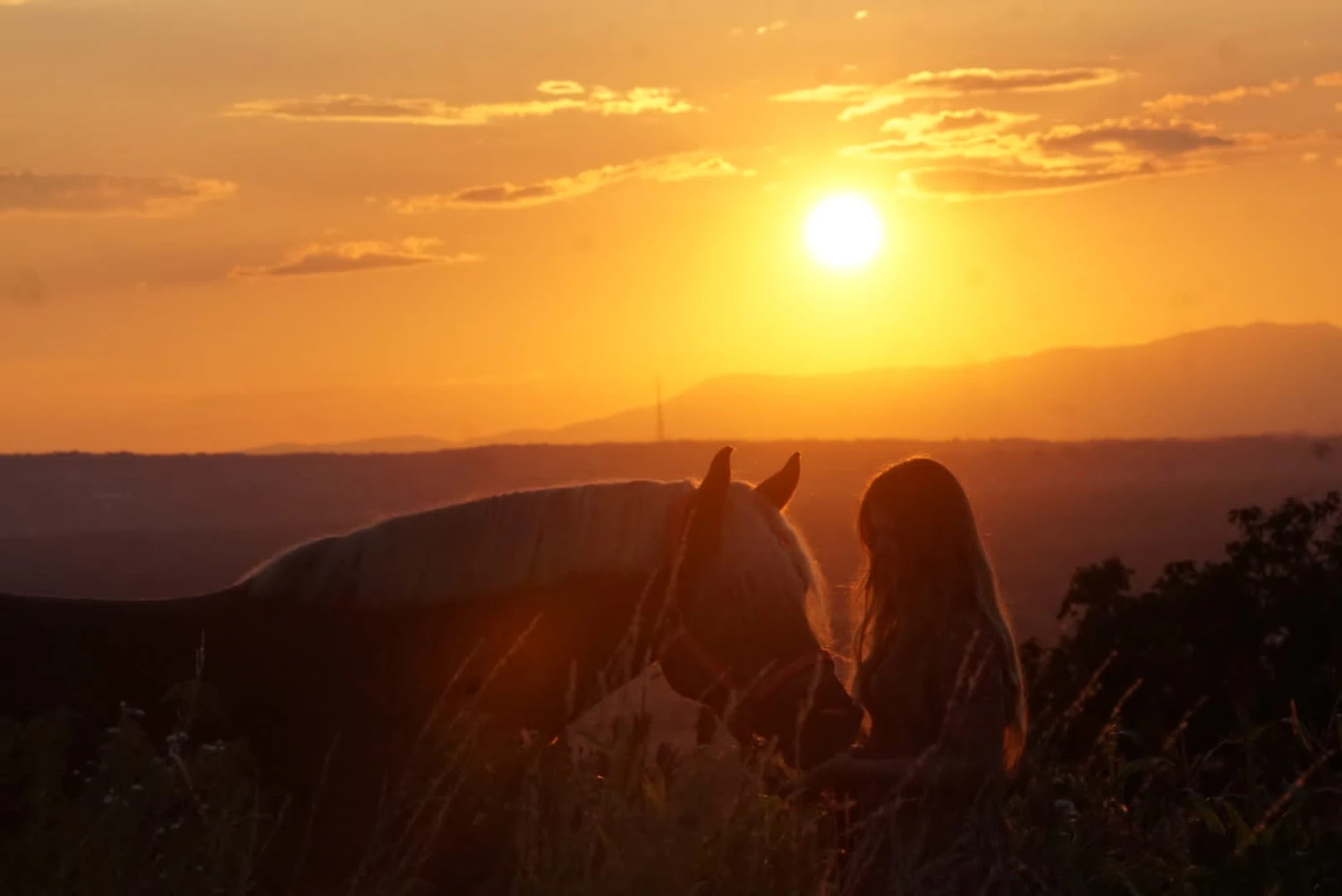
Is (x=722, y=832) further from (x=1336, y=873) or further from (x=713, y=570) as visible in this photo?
(x=1336, y=873)

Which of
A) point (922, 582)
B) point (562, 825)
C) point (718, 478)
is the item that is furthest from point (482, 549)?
A: point (922, 582)

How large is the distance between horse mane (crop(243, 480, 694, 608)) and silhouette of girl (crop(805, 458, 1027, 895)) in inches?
27.8

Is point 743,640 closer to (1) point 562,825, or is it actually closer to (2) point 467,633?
(2) point 467,633

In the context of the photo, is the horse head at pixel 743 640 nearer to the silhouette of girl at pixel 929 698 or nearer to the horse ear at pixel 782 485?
the silhouette of girl at pixel 929 698

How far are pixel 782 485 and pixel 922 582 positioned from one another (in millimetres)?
633

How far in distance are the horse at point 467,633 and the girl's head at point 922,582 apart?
0.68 ft

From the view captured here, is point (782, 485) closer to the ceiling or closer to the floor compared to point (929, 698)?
closer to the ceiling

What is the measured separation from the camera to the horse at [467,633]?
4504 millimetres

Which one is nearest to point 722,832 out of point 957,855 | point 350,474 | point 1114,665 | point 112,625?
point 957,855

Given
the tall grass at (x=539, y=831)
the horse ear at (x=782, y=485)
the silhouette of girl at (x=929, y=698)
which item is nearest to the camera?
the tall grass at (x=539, y=831)

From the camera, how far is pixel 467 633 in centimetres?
476

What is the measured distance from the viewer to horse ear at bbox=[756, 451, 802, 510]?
5.39m

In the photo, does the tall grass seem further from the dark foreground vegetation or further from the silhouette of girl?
the silhouette of girl

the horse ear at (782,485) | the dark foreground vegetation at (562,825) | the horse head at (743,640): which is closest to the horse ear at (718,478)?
the horse head at (743,640)
